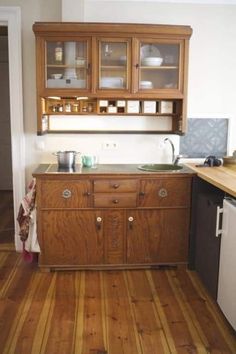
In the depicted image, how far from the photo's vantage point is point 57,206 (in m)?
2.92

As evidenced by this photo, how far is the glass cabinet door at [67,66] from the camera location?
9.86 feet

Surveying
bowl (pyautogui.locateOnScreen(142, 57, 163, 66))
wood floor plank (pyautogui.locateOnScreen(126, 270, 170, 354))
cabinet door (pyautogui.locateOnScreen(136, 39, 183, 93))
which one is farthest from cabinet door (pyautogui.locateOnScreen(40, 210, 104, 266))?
bowl (pyautogui.locateOnScreen(142, 57, 163, 66))

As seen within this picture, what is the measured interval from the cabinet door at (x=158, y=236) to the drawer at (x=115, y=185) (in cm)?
21

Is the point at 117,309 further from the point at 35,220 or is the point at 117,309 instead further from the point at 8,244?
the point at 8,244

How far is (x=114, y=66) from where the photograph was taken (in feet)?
10.0

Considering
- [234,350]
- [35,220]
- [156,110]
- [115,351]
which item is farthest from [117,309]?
[156,110]

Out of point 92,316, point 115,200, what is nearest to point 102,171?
point 115,200

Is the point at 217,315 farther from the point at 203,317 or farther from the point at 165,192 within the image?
the point at 165,192

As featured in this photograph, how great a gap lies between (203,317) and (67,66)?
2306 millimetres

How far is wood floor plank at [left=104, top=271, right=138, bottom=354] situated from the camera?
6.75 ft

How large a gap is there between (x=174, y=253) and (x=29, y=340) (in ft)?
4.80

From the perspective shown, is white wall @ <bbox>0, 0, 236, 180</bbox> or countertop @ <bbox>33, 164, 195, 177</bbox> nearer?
countertop @ <bbox>33, 164, 195, 177</bbox>

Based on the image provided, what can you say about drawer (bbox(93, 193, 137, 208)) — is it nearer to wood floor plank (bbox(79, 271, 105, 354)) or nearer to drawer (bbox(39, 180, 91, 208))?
drawer (bbox(39, 180, 91, 208))

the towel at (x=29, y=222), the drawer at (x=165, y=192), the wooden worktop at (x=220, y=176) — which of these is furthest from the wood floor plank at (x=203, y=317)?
the towel at (x=29, y=222)
